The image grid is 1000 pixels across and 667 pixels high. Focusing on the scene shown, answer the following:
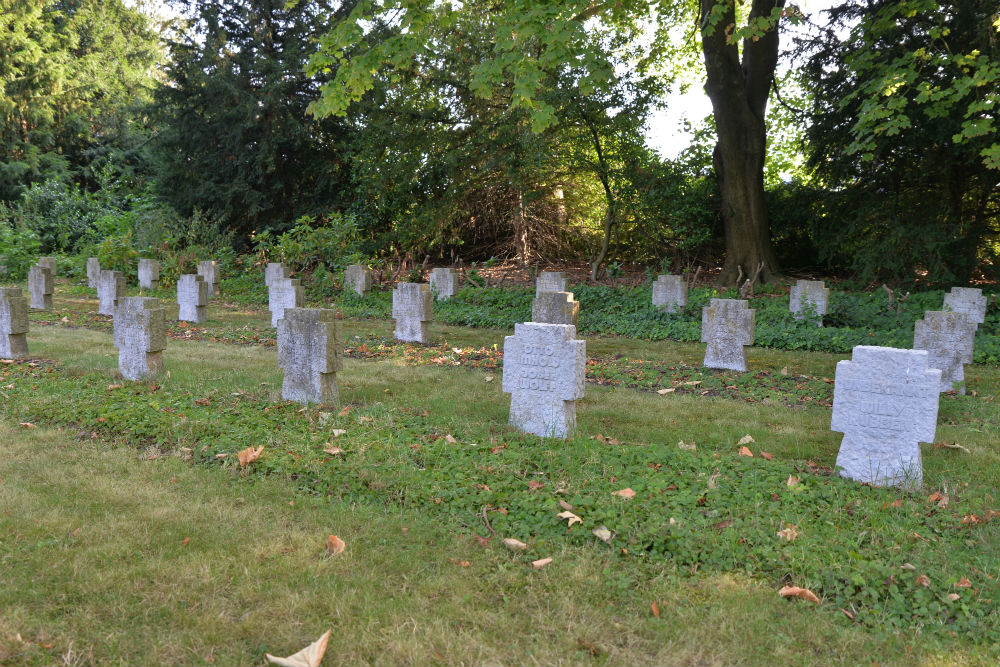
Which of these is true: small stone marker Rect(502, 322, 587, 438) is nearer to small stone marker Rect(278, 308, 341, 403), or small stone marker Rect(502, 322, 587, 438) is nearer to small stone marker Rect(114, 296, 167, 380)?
small stone marker Rect(278, 308, 341, 403)

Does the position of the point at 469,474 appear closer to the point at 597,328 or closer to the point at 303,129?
the point at 597,328

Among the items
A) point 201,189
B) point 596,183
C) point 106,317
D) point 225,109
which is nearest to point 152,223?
point 201,189

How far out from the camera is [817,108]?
16.7 m

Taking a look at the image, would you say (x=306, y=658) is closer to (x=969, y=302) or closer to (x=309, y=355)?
(x=309, y=355)

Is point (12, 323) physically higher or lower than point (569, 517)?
higher

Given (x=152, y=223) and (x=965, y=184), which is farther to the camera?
(x=152, y=223)

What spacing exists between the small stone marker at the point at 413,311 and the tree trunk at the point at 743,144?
26.7 ft

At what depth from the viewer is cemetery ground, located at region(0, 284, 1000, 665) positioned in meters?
3.15

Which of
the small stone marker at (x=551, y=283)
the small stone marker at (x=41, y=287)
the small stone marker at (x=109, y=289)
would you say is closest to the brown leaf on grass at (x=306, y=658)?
the small stone marker at (x=551, y=283)

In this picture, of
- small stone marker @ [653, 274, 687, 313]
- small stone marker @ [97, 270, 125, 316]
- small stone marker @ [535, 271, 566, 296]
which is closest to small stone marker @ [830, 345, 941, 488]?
small stone marker @ [653, 274, 687, 313]

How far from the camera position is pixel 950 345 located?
848 cm

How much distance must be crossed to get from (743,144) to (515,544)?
14.6 m

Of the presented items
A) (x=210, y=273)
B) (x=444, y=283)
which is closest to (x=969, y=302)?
(x=444, y=283)

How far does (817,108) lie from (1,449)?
17.2 m
